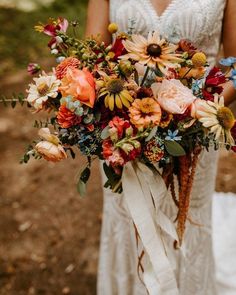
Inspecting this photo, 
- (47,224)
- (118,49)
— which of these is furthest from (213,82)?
(47,224)

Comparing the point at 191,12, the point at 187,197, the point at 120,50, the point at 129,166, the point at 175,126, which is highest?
the point at 191,12

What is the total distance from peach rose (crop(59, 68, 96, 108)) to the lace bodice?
1.96 feet

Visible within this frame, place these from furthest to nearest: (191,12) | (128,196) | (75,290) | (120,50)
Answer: (75,290)
(191,12)
(128,196)
(120,50)

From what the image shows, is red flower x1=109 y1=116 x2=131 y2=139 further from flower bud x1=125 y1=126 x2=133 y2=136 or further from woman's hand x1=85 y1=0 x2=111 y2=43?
woman's hand x1=85 y1=0 x2=111 y2=43

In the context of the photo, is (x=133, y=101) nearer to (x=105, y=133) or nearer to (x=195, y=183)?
(x=105, y=133)

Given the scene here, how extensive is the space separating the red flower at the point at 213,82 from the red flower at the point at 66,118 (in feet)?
1.25

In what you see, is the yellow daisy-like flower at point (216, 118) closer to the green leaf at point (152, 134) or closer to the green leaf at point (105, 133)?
the green leaf at point (152, 134)

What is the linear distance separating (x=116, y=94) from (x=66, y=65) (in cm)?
20

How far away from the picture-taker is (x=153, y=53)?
4.23 ft

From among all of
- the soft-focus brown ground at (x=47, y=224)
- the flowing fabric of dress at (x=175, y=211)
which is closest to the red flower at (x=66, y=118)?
the flowing fabric of dress at (x=175, y=211)

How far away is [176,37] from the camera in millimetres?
1426

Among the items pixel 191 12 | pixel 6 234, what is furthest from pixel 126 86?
pixel 6 234

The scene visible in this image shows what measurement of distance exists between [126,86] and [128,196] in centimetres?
40

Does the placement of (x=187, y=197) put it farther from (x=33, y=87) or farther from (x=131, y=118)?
(x=33, y=87)
